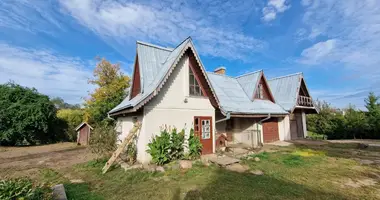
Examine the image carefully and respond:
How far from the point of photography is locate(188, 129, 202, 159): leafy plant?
8920mm

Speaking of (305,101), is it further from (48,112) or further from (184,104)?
(48,112)

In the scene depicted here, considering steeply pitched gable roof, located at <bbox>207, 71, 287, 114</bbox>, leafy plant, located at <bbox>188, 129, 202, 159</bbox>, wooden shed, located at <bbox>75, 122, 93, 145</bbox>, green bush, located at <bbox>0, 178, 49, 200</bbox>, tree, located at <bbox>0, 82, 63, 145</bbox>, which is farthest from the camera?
tree, located at <bbox>0, 82, 63, 145</bbox>

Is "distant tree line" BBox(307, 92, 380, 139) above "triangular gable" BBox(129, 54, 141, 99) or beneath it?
beneath

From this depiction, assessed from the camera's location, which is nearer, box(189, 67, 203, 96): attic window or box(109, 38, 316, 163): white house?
box(109, 38, 316, 163): white house

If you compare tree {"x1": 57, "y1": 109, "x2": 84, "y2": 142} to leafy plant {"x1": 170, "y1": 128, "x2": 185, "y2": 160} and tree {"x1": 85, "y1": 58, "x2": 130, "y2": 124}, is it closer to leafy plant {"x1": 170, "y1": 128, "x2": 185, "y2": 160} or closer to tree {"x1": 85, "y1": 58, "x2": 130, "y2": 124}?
tree {"x1": 85, "y1": 58, "x2": 130, "y2": 124}

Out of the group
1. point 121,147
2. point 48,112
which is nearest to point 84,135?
point 48,112

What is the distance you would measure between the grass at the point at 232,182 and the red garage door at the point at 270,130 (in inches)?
246

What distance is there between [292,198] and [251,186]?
1.19 m

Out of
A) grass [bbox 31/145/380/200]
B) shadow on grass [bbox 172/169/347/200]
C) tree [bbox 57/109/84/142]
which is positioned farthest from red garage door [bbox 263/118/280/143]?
tree [bbox 57/109/84/142]

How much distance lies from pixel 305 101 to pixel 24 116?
93.5 feet

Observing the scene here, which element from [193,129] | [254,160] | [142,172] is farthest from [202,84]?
[142,172]

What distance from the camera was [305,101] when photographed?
707 inches

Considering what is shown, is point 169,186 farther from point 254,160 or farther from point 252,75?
point 252,75

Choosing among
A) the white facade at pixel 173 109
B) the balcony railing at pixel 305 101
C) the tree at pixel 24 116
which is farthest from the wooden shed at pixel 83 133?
the balcony railing at pixel 305 101
